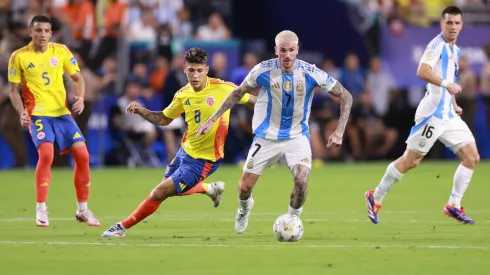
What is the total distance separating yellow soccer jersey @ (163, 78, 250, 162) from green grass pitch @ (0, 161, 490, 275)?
34.8 inches

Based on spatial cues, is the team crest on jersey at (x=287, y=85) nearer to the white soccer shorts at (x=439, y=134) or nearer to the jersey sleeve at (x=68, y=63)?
the white soccer shorts at (x=439, y=134)

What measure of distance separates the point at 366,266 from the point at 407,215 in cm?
518

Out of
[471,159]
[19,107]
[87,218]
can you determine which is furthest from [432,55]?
[19,107]

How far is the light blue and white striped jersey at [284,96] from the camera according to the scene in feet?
38.5

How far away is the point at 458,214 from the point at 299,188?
2.65 meters

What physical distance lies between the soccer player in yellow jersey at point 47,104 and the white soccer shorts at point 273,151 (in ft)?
7.87

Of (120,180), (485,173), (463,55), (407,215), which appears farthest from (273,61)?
(463,55)

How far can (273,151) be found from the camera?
11.9 meters

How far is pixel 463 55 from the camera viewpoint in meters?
26.7

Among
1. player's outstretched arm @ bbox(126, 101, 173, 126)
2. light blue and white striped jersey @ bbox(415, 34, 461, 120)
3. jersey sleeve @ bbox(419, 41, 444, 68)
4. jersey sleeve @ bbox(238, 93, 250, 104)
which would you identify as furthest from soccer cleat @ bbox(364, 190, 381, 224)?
player's outstretched arm @ bbox(126, 101, 173, 126)

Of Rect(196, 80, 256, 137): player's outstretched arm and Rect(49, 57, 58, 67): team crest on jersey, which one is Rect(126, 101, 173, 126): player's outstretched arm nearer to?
Rect(196, 80, 256, 137): player's outstretched arm

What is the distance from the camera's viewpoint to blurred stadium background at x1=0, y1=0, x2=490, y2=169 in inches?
942

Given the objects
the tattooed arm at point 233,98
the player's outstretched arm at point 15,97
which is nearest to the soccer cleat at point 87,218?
the player's outstretched arm at point 15,97

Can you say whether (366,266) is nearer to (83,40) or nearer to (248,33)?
(83,40)
